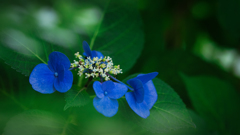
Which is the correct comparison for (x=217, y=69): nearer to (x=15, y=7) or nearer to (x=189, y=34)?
(x=189, y=34)

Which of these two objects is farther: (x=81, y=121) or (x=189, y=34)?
(x=189, y=34)

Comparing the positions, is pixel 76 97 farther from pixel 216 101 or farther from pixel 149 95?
pixel 216 101

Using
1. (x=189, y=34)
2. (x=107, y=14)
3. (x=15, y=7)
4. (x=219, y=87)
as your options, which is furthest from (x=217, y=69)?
(x=15, y=7)

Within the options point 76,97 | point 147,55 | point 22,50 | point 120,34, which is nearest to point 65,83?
point 76,97

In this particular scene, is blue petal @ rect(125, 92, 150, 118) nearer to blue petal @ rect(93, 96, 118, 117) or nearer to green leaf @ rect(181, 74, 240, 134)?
blue petal @ rect(93, 96, 118, 117)

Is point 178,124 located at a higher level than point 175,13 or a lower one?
lower

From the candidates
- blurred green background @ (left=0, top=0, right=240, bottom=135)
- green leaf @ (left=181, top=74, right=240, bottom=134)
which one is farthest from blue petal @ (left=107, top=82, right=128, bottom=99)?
green leaf @ (left=181, top=74, right=240, bottom=134)

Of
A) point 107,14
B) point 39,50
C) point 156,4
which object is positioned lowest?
point 39,50
